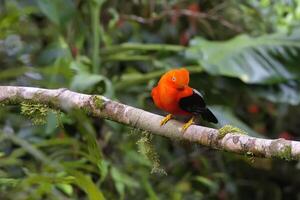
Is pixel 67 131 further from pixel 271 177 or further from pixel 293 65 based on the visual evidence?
pixel 271 177

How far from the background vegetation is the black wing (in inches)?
35.6

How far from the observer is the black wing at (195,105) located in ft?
4.23

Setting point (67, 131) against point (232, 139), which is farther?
point (67, 131)

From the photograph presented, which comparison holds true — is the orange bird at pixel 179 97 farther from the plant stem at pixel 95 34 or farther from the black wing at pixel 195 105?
the plant stem at pixel 95 34

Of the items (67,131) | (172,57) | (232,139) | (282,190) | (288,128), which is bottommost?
(282,190)

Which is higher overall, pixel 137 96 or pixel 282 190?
pixel 137 96

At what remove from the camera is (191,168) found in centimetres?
341

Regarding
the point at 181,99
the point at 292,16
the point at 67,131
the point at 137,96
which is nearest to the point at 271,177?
the point at 292,16

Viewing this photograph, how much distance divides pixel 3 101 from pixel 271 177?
2.80 m

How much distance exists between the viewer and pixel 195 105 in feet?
4.29

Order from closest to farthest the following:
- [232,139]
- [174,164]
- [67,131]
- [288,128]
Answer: [232,139], [67,131], [174,164], [288,128]

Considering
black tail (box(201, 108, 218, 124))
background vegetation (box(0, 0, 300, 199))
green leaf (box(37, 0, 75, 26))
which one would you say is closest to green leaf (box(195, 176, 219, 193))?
background vegetation (box(0, 0, 300, 199))

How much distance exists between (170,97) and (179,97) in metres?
0.02

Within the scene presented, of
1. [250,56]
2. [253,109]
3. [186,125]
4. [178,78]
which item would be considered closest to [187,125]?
[186,125]
